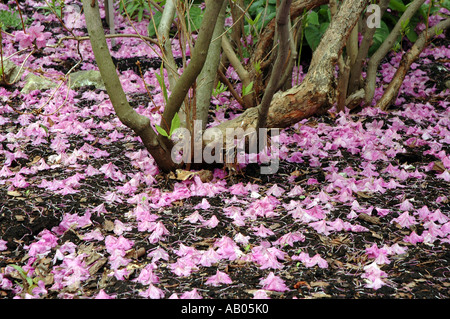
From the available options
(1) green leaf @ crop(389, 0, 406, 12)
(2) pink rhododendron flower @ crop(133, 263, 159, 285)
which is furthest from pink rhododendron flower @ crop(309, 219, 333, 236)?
(1) green leaf @ crop(389, 0, 406, 12)

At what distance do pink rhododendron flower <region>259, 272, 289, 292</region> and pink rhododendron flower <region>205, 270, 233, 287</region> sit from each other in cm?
16

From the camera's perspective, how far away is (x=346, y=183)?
2.95m

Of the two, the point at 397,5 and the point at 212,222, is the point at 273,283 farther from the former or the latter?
the point at 397,5

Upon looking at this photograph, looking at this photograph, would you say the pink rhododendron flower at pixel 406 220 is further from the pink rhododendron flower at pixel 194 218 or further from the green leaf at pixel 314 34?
the green leaf at pixel 314 34

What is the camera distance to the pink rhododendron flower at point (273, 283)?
2025 mm

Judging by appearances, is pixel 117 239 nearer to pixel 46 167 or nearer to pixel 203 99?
pixel 46 167

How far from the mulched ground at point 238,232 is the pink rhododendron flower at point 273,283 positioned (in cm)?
2

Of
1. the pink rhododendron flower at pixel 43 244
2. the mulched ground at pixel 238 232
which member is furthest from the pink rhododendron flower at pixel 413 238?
the pink rhododendron flower at pixel 43 244

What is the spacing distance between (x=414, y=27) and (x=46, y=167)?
417cm

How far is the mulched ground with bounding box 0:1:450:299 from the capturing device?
2059mm

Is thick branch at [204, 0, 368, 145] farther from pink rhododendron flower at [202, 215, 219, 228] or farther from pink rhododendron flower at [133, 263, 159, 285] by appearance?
pink rhododendron flower at [133, 263, 159, 285]

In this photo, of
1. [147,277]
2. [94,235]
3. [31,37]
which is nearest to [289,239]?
[147,277]

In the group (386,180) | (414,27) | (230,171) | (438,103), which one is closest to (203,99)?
(230,171)

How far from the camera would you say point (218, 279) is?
209cm
